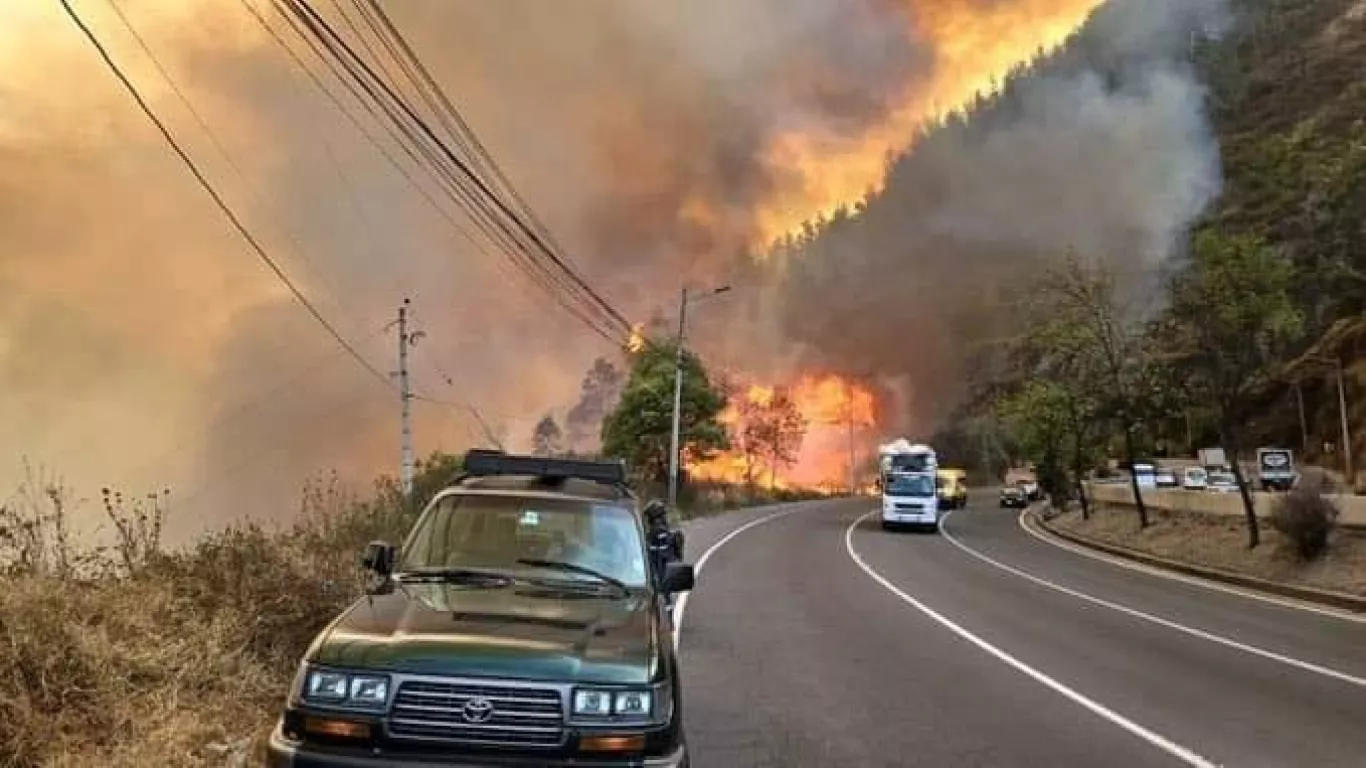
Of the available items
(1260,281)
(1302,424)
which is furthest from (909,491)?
(1302,424)

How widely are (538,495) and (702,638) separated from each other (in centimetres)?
668

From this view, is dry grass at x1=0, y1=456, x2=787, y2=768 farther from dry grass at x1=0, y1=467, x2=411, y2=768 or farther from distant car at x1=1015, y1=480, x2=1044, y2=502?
distant car at x1=1015, y1=480, x2=1044, y2=502

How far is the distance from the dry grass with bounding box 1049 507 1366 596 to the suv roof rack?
52.1 feet

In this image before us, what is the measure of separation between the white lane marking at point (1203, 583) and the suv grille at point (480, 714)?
15171 mm

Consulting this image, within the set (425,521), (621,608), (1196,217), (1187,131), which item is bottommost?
(621,608)

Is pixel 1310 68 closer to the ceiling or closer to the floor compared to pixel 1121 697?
closer to the ceiling

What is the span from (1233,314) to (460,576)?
2348cm

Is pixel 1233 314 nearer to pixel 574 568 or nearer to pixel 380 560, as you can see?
pixel 574 568

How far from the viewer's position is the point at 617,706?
4.69 metres

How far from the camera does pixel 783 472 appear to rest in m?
88.6

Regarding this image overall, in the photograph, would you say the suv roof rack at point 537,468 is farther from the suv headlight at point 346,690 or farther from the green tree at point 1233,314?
the green tree at point 1233,314

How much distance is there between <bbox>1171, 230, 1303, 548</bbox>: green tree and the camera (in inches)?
1005

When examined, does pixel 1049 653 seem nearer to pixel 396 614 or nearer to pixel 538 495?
pixel 538 495

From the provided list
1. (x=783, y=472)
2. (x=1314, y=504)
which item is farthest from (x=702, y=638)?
(x=783, y=472)
